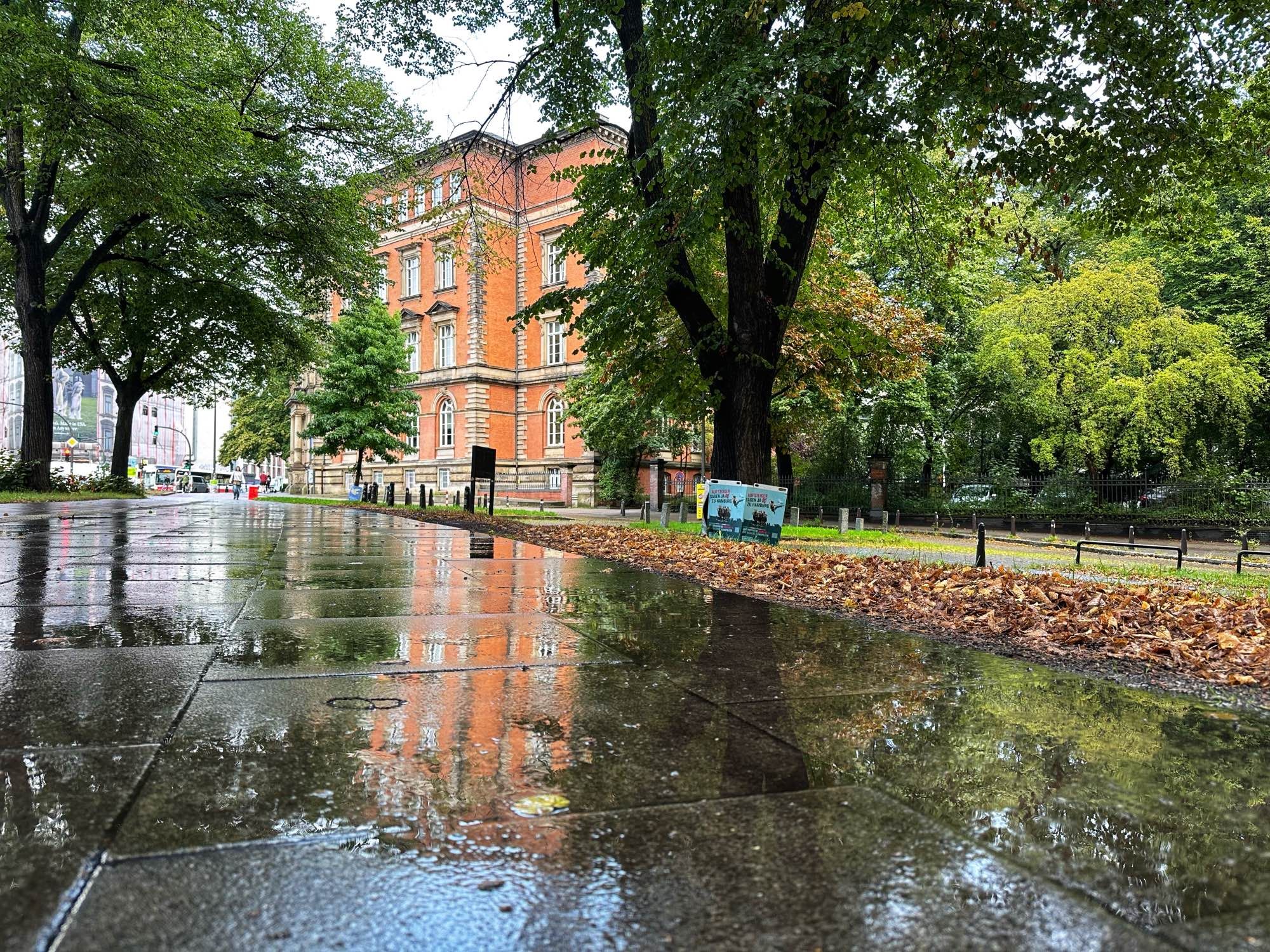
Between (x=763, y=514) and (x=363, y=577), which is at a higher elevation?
(x=763, y=514)

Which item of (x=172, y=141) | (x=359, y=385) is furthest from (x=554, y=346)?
(x=172, y=141)

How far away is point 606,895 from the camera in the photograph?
1.49 meters

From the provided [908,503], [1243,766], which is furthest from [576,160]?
[1243,766]

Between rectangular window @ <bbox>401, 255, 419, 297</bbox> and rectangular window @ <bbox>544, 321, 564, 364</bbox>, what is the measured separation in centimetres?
1188

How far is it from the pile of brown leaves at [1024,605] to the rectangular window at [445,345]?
46036 millimetres

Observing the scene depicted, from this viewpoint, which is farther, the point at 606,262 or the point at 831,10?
the point at 606,262

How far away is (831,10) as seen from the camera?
8.55m

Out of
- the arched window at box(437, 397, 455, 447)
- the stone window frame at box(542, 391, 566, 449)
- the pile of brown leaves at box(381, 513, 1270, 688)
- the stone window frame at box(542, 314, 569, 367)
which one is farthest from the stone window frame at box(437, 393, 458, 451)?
the pile of brown leaves at box(381, 513, 1270, 688)

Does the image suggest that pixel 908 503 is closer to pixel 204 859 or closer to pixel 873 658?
pixel 873 658

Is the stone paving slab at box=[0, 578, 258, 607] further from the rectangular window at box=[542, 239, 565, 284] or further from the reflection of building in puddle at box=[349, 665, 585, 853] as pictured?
the rectangular window at box=[542, 239, 565, 284]

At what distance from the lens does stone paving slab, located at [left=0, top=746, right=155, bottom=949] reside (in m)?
1.36

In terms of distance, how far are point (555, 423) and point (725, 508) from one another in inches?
1503

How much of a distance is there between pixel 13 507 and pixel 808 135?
57.9ft

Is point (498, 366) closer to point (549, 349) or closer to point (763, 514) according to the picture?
point (549, 349)
